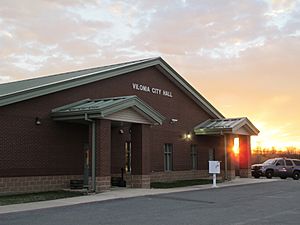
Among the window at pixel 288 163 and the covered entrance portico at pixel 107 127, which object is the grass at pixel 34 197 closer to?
the covered entrance portico at pixel 107 127

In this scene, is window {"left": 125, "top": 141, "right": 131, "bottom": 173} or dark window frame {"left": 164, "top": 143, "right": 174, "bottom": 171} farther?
dark window frame {"left": 164, "top": 143, "right": 174, "bottom": 171}

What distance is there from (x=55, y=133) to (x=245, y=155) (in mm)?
17007

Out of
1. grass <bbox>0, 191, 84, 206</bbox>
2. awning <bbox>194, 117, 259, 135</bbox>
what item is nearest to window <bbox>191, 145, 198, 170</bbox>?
awning <bbox>194, 117, 259, 135</bbox>

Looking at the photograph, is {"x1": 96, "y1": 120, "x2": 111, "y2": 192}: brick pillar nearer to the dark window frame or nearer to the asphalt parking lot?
the asphalt parking lot

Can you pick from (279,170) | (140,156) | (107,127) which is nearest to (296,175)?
(279,170)

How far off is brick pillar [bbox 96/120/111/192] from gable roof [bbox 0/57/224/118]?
3093 millimetres

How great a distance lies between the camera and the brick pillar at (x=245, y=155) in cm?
3519

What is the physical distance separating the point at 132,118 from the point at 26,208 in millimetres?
8780

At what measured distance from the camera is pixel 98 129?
21.8m

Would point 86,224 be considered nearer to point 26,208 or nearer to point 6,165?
point 26,208

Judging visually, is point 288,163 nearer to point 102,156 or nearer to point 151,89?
point 151,89

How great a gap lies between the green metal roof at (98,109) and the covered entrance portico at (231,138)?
9175 mm

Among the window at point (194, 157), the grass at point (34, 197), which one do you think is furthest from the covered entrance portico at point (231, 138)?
the grass at point (34, 197)

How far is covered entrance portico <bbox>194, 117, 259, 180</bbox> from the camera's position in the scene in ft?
106
